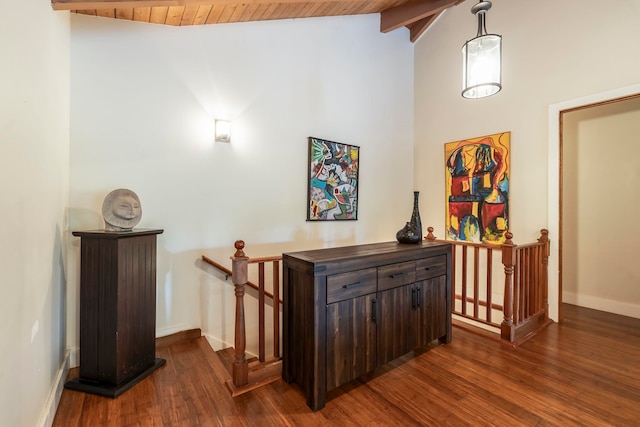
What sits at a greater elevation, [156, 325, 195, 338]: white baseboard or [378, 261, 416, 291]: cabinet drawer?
[378, 261, 416, 291]: cabinet drawer

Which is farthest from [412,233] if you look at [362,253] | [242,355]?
[242,355]

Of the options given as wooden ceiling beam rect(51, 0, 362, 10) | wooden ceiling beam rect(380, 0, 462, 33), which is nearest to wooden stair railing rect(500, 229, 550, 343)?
wooden ceiling beam rect(380, 0, 462, 33)

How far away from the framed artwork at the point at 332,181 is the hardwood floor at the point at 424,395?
1874mm

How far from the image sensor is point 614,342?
2.73 metres

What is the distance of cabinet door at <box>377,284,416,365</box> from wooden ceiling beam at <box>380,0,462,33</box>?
3528 mm

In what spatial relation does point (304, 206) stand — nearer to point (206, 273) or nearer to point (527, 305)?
point (206, 273)

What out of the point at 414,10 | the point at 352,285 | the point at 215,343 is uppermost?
the point at 414,10

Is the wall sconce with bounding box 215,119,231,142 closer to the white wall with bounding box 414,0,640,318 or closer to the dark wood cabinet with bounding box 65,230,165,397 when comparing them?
the dark wood cabinet with bounding box 65,230,165,397

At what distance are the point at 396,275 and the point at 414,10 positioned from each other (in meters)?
3.58

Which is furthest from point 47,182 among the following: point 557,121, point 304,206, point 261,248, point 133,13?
point 557,121

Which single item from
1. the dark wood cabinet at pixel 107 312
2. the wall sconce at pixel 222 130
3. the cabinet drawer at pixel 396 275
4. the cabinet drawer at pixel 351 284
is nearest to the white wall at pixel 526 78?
the cabinet drawer at pixel 396 275

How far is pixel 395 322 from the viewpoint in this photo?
86.4 inches

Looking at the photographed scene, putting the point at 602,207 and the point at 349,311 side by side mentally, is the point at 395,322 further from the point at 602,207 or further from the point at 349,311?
the point at 602,207

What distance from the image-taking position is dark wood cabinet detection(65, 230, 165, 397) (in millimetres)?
1957
